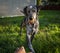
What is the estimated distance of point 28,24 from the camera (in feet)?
17.9

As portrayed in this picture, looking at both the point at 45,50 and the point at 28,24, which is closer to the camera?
the point at 28,24

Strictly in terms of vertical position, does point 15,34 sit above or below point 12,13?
above

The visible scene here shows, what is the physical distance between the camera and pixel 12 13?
16656mm

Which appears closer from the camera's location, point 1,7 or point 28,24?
point 28,24

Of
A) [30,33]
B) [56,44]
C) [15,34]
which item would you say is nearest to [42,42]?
[56,44]

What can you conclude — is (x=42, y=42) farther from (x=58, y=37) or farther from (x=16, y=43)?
(x=58, y=37)

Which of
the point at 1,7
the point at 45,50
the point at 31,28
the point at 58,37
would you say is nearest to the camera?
the point at 31,28

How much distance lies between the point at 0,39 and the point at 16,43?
577 millimetres

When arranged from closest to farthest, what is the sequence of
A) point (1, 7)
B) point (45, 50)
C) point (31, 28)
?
point (31, 28), point (45, 50), point (1, 7)

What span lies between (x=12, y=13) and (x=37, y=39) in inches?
334

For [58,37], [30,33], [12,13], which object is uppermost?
[30,33]

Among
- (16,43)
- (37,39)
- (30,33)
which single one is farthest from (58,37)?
(30,33)

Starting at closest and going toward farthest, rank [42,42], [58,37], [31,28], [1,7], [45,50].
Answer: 1. [31,28]
2. [45,50]
3. [42,42]
4. [58,37]
5. [1,7]

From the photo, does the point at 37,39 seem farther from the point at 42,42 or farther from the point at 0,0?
the point at 0,0
